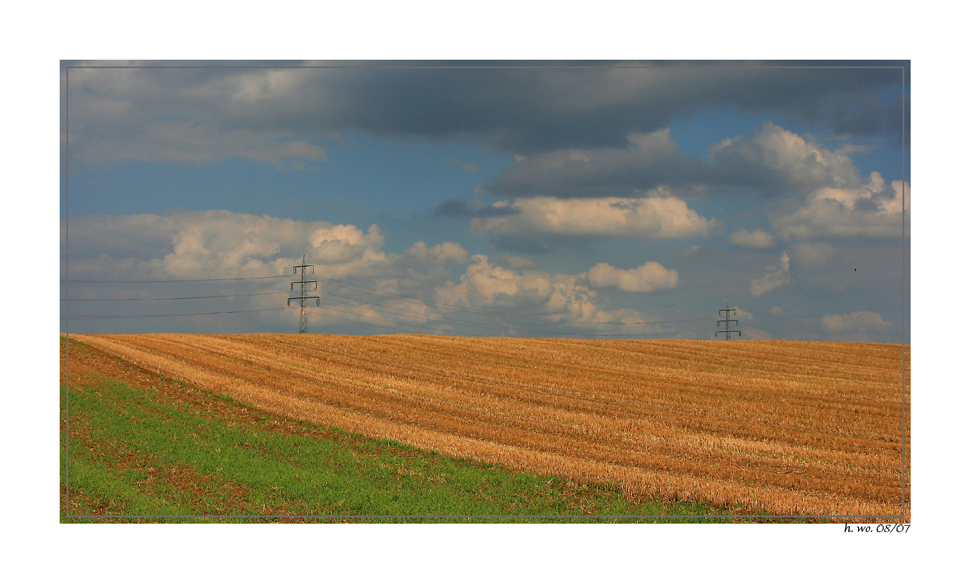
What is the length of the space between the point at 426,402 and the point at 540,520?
822 centimetres

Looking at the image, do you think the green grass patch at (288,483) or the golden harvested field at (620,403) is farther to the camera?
the golden harvested field at (620,403)

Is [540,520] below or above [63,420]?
below

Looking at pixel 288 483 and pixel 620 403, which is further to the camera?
pixel 620 403

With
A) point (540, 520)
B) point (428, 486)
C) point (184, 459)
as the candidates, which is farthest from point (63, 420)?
point (540, 520)

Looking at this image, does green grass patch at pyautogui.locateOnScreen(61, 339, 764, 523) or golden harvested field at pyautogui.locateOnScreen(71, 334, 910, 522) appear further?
golden harvested field at pyautogui.locateOnScreen(71, 334, 910, 522)

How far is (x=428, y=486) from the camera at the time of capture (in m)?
10.3

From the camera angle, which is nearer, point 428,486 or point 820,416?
point 428,486

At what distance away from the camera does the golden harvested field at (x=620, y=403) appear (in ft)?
35.7

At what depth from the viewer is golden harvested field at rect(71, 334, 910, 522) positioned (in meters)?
10.9

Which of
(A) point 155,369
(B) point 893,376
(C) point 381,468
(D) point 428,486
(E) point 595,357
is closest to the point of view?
(D) point 428,486

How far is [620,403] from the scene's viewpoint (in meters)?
16.3

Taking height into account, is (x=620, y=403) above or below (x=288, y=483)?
above

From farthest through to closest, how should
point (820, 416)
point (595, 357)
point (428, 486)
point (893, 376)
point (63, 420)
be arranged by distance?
1. point (595, 357)
2. point (893, 376)
3. point (820, 416)
4. point (63, 420)
5. point (428, 486)

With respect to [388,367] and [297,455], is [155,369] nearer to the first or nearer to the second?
[388,367]
